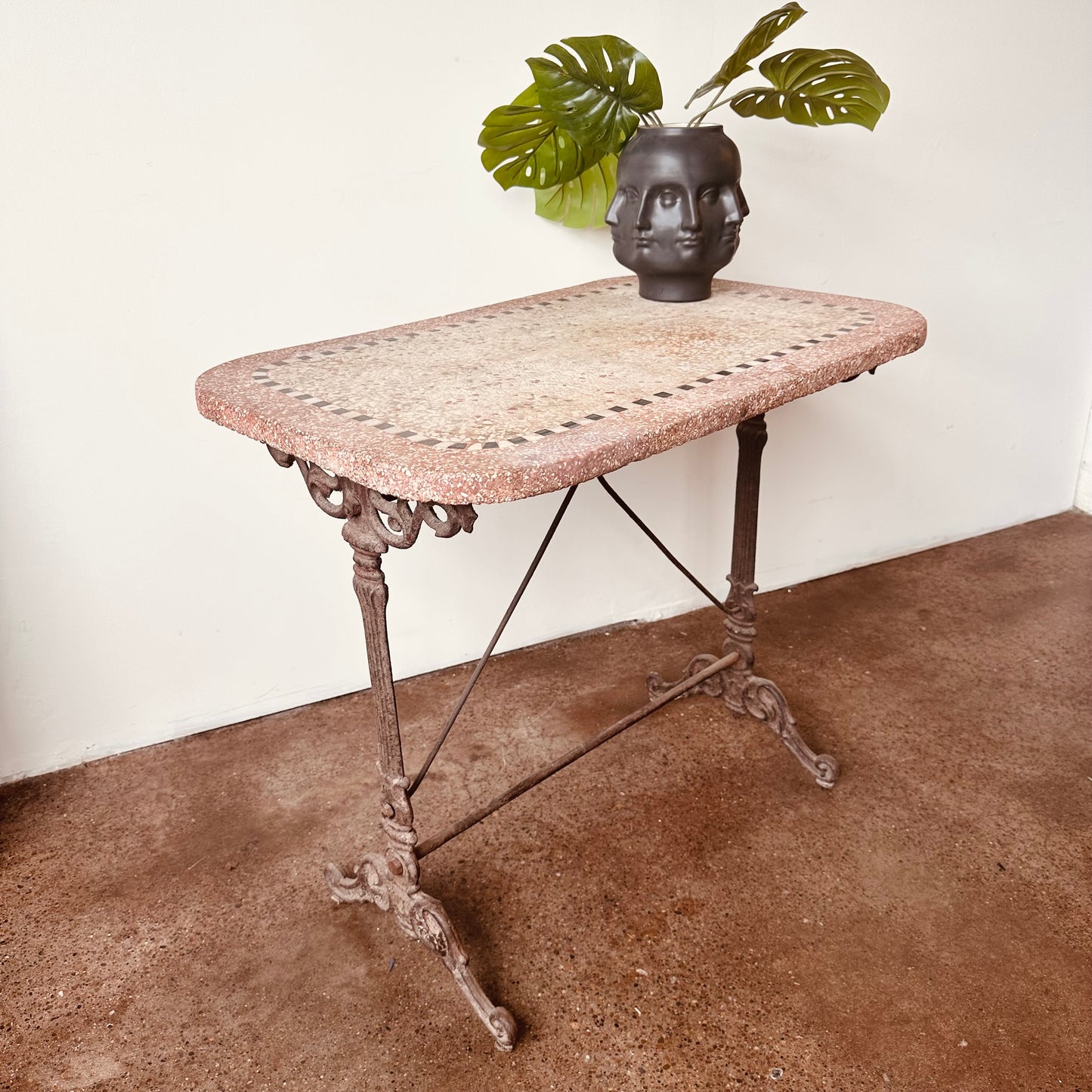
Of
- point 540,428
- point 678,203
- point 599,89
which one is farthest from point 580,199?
point 540,428

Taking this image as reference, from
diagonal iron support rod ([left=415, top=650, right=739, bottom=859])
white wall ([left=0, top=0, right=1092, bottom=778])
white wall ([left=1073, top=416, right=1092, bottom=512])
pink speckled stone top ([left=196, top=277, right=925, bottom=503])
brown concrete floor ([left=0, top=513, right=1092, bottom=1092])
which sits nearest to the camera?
pink speckled stone top ([left=196, top=277, right=925, bottom=503])

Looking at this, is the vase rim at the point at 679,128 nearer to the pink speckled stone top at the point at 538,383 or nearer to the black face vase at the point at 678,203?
the black face vase at the point at 678,203

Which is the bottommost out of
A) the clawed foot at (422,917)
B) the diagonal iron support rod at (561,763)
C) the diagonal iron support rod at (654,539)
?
the clawed foot at (422,917)

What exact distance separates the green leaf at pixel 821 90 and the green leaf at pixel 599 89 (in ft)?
0.65

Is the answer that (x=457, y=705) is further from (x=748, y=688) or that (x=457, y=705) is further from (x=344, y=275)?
(x=344, y=275)

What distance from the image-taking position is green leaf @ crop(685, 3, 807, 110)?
1819 mm

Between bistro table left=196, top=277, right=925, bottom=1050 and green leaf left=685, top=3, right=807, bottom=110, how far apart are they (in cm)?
40

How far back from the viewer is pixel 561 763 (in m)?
1.95

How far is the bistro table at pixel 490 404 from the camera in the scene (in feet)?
4.17

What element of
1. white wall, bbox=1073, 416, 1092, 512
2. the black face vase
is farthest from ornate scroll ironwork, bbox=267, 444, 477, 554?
white wall, bbox=1073, 416, 1092, 512

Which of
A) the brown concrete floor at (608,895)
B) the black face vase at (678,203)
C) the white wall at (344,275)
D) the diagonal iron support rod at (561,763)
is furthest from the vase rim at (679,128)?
the brown concrete floor at (608,895)

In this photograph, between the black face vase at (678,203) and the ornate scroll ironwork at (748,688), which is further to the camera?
the ornate scroll ironwork at (748,688)

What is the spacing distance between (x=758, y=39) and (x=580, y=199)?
56 centimetres

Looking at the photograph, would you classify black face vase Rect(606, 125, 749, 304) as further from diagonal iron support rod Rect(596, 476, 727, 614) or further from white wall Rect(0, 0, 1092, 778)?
white wall Rect(0, 0, 1092, 778)
